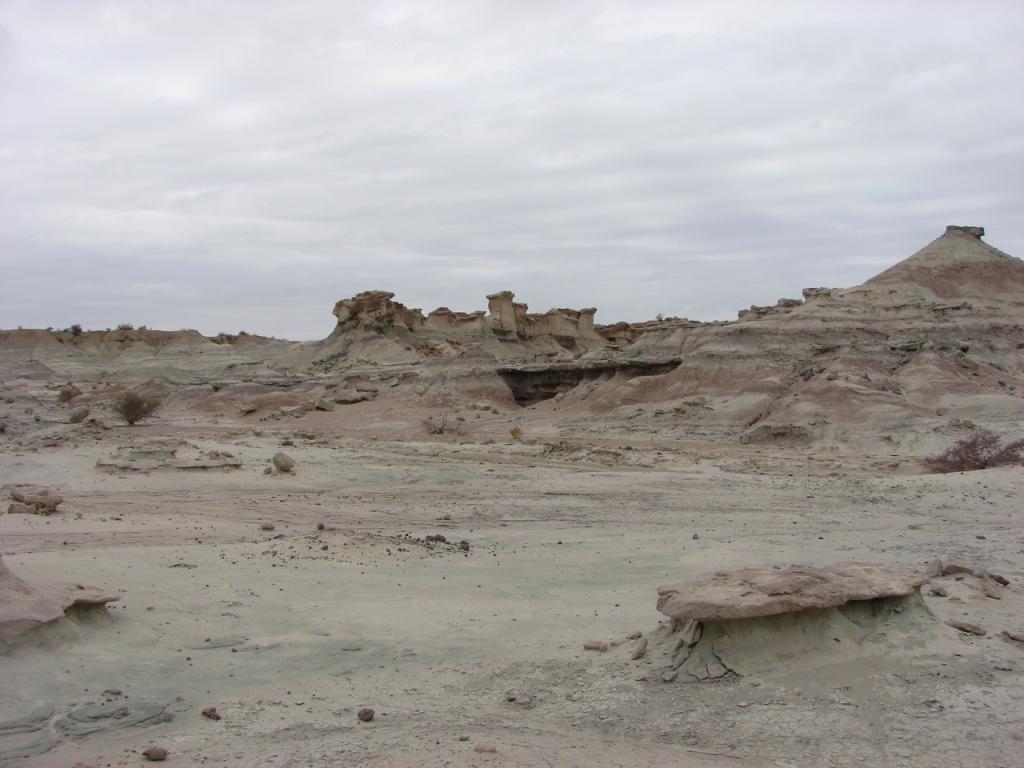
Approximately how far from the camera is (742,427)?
2356 centimetres

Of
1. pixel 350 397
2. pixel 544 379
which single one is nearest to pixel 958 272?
pixel 544 379

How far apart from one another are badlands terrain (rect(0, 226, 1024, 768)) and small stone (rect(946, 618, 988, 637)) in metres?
0.02

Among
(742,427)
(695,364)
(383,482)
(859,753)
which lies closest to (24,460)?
(383,482)

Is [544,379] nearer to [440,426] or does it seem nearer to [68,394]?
[440,426]

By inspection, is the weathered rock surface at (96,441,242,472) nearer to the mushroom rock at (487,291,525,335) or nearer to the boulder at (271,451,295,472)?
the boulder at (271,451,295,472)

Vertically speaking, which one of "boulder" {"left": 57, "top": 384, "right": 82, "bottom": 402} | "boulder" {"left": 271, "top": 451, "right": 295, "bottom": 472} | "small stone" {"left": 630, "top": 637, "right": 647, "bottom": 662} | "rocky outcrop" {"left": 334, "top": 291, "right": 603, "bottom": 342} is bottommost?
"small stone" {"left": 630, "top": 637, "right": 647, "bottom": 662}

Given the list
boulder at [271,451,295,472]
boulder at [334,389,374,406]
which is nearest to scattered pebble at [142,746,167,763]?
boulder at [271,451,295,472]

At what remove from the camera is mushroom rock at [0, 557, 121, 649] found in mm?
5133

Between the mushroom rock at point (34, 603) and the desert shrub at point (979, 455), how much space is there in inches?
573

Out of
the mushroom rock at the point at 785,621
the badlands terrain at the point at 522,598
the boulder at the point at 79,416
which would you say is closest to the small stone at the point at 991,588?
the badlands terrain at the point at 522,598

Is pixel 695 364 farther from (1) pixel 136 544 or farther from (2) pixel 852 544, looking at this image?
(1) pixel 136 544

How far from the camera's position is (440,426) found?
26.7 meters

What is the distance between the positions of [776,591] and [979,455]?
13122 millimetres

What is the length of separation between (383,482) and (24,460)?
256 inches
